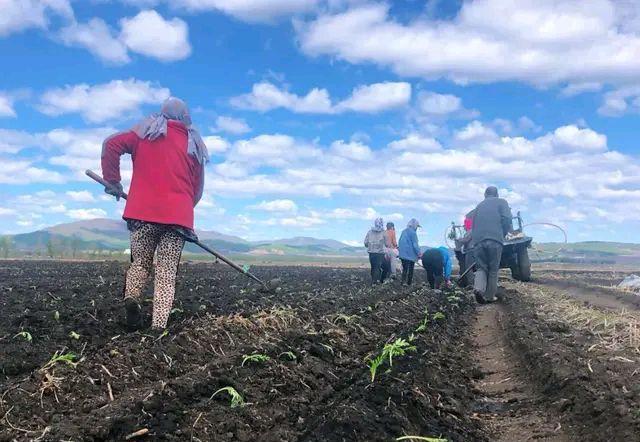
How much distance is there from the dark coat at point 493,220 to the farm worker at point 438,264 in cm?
237

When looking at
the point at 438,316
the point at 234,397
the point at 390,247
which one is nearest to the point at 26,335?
the point at 234,397

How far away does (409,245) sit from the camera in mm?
16234

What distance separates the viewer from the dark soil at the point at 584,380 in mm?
3846

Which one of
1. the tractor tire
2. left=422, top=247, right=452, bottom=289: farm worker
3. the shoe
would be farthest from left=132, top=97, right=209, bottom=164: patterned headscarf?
the tractor tire

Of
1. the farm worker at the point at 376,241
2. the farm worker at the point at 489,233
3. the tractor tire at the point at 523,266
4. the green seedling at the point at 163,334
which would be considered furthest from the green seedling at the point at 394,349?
the tractor tire at the point at 523,266

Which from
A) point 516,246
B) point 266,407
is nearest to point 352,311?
point 266,407

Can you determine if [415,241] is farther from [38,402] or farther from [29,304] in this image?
Result: [38,402]

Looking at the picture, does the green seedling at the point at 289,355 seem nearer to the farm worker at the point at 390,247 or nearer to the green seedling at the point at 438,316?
the green seedling at the point at 438,316

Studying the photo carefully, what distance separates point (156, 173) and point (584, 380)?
4.23 m

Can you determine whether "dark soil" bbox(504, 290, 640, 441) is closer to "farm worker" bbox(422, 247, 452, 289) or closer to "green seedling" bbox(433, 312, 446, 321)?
"green seedling" bbox(433, 312, 446, 321)

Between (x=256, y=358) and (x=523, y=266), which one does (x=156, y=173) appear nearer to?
(x=256, y=358)

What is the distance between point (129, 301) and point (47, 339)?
0.83m

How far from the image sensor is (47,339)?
611cm

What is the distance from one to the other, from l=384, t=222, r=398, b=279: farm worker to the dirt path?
8.97 metres
